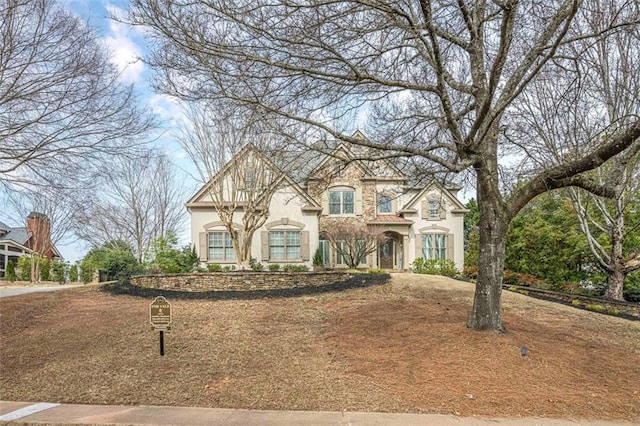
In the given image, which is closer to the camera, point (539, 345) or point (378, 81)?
point (378, 81)

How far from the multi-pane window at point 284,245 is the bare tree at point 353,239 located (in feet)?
5.63

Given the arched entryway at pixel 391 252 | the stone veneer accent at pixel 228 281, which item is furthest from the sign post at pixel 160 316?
the arched entryway at pixel 391 252

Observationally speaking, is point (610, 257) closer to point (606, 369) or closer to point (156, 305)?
point (606, 369)

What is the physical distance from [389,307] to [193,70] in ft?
21.7

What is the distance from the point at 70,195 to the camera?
9062 mm

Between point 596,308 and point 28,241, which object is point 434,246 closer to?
point 596,308

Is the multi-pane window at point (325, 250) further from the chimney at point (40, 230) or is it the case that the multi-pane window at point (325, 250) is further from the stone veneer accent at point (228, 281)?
the chimney at point (40, 230)

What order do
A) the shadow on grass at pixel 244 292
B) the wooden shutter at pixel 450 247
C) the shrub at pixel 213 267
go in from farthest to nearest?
1. the wooden shutter at pixel 450 247
2. the shrub at pixel 213 267
3. the shadow on grass at pixel 244 292

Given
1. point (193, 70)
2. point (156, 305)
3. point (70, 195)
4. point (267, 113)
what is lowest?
point (156, 305)

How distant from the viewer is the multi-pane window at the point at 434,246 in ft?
72.9

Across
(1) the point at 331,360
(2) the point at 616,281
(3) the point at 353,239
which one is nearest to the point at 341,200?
(3) the point at 353,239

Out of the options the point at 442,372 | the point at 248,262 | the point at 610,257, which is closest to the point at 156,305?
the point at 442,372

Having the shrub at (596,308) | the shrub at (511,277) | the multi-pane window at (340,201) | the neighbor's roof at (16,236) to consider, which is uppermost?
the multi-pane window at (340,201)

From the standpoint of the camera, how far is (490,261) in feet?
22.4
